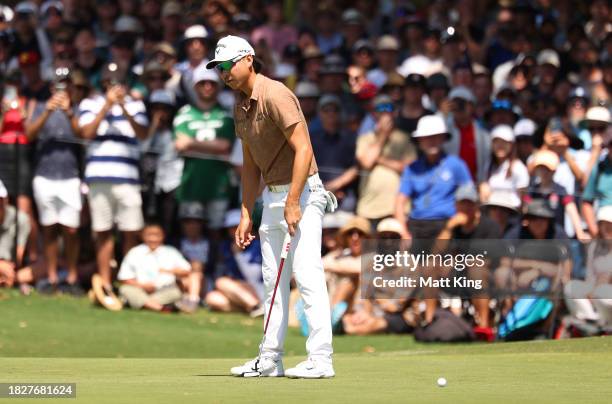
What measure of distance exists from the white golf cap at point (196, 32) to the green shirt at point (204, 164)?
48.8 inches

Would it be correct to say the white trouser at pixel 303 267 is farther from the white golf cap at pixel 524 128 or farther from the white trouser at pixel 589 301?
the white golf cap at pixel 524 128

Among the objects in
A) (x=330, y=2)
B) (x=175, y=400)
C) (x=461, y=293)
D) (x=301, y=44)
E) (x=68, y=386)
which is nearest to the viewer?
(x=175, y=400)

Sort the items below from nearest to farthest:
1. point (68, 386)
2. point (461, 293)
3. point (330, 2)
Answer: point (68, 386)
point (461, 293)
point (330, 2)

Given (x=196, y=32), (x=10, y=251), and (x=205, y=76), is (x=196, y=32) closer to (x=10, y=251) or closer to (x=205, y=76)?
(x=205, y=76)

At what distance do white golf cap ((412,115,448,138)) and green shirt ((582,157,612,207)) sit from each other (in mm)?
1577

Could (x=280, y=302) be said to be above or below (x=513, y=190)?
below

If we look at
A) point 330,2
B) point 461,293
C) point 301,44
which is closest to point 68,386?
point 461,293

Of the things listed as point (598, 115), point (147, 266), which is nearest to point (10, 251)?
point (147, 266)

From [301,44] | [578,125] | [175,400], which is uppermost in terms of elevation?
[301,44]

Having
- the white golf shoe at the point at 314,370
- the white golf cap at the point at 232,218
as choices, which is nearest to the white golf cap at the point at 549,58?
the white golf cap at the point at 232,218

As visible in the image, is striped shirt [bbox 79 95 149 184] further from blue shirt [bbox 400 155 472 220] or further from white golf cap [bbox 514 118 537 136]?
white golf cap [bbox 514 118 537 136]

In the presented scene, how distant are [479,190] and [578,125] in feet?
4.48

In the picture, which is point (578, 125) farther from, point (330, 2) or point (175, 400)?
point (175, 400)

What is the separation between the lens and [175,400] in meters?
6.71
